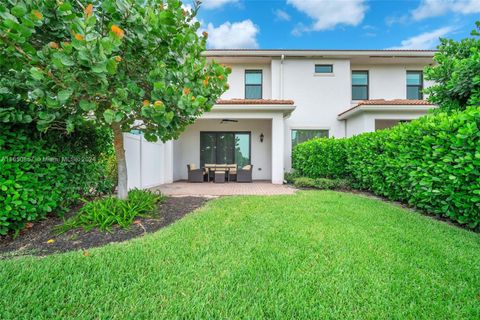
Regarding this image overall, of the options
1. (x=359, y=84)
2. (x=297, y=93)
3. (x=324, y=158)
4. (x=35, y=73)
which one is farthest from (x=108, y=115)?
(x=359, y=84)

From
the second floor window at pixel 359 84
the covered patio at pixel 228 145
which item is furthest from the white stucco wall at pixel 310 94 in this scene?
the covered patio at pixel 228 145

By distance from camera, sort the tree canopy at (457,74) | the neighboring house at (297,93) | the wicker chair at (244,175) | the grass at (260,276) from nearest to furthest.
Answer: the grass at (260,276) < the tree canopy at (457,74) < the wicker chair at (244,175) < the neighboring house at (297,93)

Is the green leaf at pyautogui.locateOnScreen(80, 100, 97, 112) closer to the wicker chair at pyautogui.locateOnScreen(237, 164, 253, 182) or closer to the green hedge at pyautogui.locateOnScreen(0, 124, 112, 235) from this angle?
the green hedge at pyautogui.locateOnScreen(0, 124, 112, 235)

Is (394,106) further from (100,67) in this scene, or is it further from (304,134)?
(100,67)

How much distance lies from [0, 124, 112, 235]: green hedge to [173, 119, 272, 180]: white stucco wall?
7403 mm

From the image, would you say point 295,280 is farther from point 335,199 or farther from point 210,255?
point 335,199

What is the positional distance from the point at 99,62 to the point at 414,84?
1509cm

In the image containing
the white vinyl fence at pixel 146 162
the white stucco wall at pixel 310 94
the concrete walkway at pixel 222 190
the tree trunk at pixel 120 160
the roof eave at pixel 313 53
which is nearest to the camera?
the tree trunk at pixel 120 160

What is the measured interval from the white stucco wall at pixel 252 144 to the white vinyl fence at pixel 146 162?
200cm

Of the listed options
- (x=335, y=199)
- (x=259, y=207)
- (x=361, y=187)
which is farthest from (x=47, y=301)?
(x=361, y=187)

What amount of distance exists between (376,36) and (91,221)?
1782 cm

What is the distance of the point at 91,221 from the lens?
3732 millimetres

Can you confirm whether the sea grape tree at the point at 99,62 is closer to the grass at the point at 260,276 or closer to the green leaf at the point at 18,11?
the green leaf at the point at 18,11

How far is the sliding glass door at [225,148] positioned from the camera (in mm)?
12414
